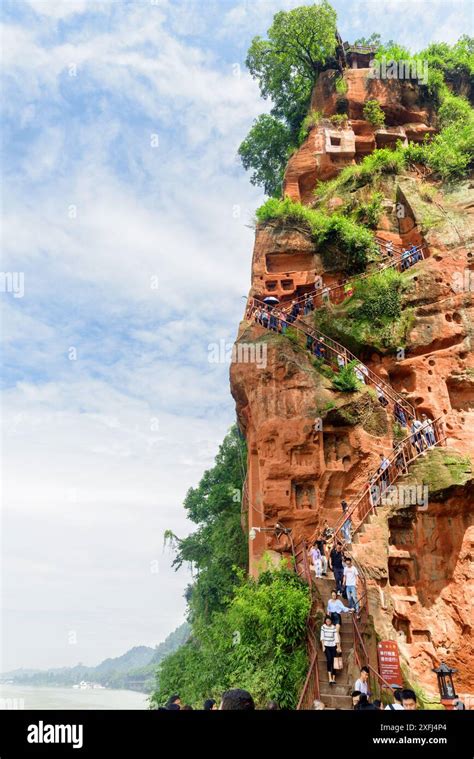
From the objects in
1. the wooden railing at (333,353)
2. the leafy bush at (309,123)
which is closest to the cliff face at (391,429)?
the wooden railing at (333,353)

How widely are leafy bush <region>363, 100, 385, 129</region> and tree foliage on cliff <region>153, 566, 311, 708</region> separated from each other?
26.2 metres

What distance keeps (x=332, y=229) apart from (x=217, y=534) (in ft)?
50.0

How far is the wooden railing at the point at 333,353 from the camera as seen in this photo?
19594 millimetres

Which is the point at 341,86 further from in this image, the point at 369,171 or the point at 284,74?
the point at 369,171

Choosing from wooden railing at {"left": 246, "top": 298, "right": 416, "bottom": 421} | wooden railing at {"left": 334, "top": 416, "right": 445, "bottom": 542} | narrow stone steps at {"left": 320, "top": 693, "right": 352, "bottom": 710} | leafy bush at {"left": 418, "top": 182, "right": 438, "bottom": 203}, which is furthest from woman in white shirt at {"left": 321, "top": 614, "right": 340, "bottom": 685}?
leafy bush at {"left": 418, "top": 182, "right": 438, "bottom": 203}

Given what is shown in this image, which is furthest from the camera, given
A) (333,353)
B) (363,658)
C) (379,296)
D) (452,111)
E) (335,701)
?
(452,111)

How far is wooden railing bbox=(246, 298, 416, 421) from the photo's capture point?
64.3ft

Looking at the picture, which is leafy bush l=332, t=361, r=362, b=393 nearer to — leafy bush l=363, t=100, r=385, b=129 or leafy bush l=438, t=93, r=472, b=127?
leafy bush l=363, t=100, r=385, b=129

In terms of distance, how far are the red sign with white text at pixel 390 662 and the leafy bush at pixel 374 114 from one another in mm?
28351

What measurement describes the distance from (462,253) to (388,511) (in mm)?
11886

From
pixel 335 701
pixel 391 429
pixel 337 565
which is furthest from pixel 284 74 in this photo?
pixel 335 701

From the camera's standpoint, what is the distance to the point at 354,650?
12.1 m

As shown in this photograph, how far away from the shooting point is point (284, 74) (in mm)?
35625
